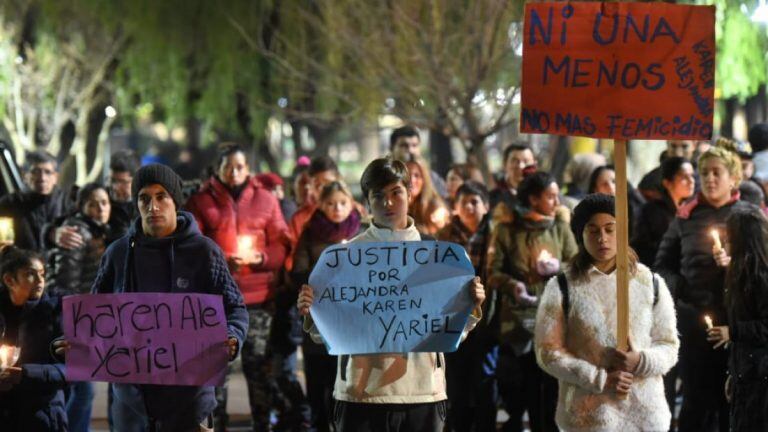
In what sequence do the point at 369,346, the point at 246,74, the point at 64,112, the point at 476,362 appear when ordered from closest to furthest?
the point at 369,346 < the point at 476,362 < the point at 246,74 < the point at 64,112

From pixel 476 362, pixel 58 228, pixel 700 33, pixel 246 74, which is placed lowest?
pixel 476 362

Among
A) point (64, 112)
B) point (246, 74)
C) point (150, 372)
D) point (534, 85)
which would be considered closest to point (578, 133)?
point (534, 85)

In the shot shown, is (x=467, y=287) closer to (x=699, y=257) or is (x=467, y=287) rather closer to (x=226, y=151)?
(x=699, y=257)

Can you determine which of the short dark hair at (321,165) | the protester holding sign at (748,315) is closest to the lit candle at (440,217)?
the short dark hair at (321,165)

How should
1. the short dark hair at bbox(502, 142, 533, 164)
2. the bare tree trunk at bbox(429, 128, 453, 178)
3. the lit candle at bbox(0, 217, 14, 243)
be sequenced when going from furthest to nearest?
the bare tree trunk at bbox(429, 128, 453, 178)
the short dark hair at bbox(502, 142, 533, 164)
the lit candle at bbox(0, 217, 14, 243)

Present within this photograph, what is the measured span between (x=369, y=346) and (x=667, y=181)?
4151 mm

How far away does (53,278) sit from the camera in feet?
30.1

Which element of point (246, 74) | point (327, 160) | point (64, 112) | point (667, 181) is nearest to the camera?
point (667, 181)

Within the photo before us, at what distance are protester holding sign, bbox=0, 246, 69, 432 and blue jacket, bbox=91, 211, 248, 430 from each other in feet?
2.98

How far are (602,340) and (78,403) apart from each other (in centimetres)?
371

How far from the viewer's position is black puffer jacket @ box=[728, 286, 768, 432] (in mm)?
7273

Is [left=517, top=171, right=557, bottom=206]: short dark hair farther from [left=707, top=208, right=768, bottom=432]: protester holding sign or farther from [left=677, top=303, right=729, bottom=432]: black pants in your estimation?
[left=707, top=208, right=768, bottom=432]: protester holding sign

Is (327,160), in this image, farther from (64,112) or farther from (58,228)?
(64,112)

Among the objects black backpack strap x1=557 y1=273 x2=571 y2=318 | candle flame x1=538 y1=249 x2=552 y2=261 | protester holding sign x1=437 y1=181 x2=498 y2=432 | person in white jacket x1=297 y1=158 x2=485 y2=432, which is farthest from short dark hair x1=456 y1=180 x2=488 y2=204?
person in white jacket x1=297 y1=158 x2=485 y2=432
